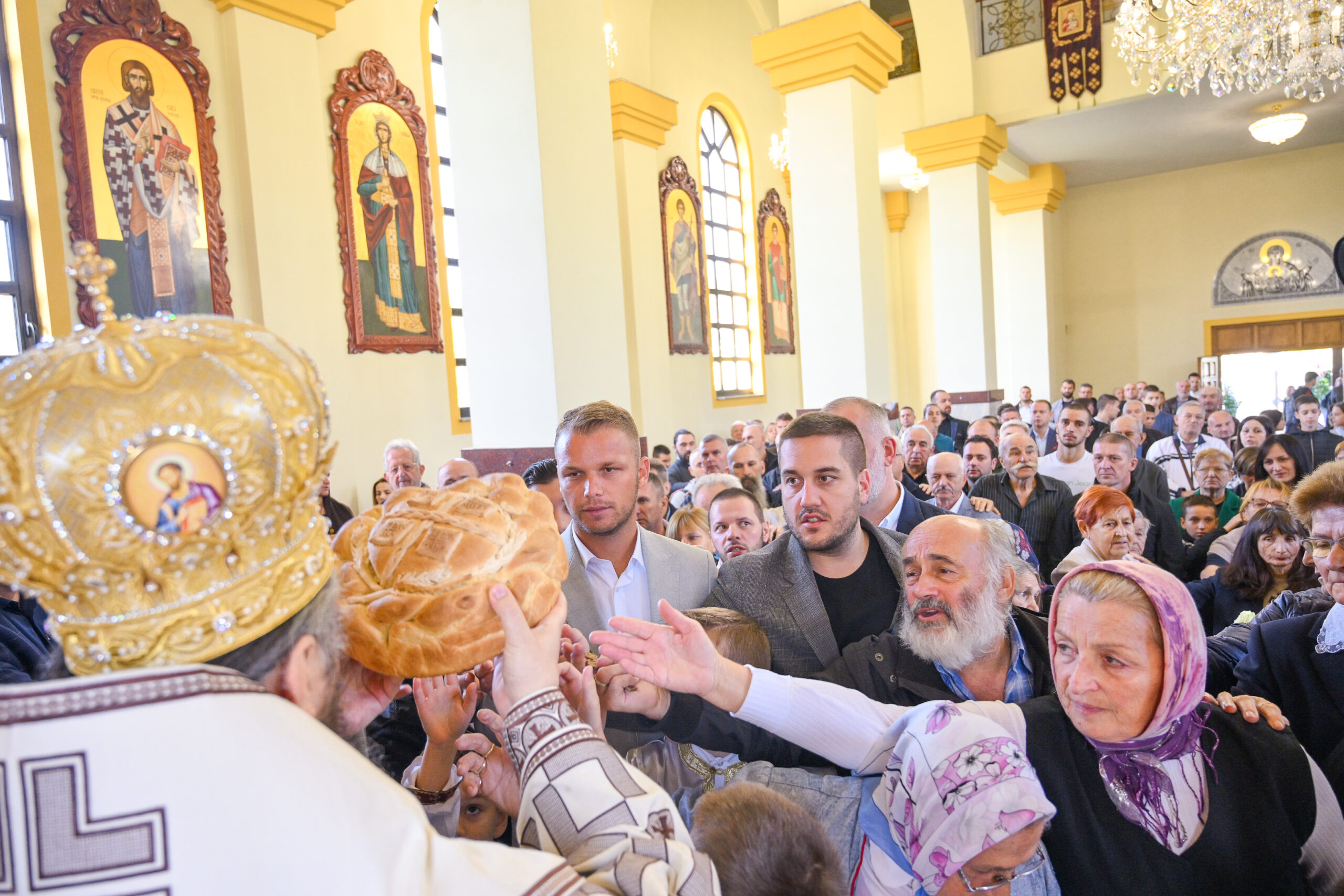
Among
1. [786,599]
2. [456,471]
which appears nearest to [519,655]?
[786,599]

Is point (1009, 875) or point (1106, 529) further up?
point (1106, 529)

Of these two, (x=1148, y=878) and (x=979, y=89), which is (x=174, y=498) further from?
(x=979, y=89)

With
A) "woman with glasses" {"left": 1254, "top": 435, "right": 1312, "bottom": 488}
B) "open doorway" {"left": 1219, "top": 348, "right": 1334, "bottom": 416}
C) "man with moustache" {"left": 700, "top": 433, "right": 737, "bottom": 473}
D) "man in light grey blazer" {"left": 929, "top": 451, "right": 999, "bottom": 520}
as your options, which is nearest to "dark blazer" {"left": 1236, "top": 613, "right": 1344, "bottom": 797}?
"man in light grey blazer" {"left": 929, "top": 451, "right": 999, "bottom": 520}

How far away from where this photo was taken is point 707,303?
1397cm

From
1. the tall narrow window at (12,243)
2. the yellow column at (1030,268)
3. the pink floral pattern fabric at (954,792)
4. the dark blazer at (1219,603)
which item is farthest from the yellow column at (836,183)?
the yellow column at (1030,268)

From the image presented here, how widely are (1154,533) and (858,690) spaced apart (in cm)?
343

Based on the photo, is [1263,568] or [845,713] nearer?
[845,713]

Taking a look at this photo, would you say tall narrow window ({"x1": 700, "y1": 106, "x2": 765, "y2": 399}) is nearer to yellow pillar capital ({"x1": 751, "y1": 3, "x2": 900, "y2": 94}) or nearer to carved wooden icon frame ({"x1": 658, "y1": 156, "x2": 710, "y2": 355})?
carved wooden icon frame ({"x1": 658, "y1": 156, "x2": 710, "y2": 355})

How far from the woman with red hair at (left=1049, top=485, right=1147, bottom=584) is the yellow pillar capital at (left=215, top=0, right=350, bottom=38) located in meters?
6.61

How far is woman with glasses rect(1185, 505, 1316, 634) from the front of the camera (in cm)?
356

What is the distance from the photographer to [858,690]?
2230mm

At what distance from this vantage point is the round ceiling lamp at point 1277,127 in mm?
12500

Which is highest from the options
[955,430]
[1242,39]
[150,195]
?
[1242,39]

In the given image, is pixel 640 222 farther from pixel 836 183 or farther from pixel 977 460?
pixel 977 460
